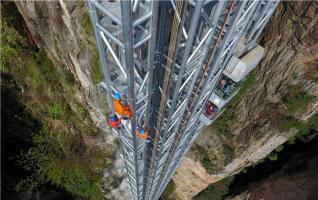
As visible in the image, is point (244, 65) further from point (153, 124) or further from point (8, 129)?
point (8, 129)

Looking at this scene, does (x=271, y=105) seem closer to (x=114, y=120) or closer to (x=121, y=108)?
(x=114, y=120)

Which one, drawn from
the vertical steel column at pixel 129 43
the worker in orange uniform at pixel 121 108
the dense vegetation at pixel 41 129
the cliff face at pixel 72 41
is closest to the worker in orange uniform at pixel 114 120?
the worker in orange uniform at pixel 121 108

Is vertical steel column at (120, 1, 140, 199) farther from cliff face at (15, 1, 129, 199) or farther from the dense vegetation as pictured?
the dense vegetation

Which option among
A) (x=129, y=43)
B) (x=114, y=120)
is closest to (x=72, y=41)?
(x=114, y=120)

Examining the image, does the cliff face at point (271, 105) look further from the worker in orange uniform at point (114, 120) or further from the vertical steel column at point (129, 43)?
the vertical steel column at point (129, 43)

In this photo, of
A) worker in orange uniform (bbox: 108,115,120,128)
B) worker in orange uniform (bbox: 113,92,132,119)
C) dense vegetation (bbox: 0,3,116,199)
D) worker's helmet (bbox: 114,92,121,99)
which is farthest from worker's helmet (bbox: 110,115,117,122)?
dense vegetation (bbox: 0,3,116,199)

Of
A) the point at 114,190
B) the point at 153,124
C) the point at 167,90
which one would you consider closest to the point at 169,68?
the point at 167,90
